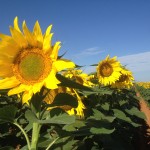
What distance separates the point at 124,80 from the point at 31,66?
15.2ft

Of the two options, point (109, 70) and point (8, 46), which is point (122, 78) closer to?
point (109, 70)

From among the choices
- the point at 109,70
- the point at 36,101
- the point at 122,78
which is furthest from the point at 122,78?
the point at 36,101

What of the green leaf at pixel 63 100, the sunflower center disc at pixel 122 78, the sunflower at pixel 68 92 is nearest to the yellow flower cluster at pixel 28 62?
the green leaf at pixel 63 100

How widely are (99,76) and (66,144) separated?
2829 millimetres

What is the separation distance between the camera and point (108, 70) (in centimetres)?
589

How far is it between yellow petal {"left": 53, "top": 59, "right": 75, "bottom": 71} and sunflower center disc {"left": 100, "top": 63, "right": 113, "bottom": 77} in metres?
3.67

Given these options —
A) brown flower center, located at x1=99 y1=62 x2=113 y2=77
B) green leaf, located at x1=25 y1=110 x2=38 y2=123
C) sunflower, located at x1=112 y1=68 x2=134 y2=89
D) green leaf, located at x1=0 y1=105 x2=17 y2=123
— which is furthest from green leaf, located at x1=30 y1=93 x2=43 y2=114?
sunflower, located at x1=112 y1=68 x2=134 y2=89

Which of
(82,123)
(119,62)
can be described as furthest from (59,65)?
(119,62)

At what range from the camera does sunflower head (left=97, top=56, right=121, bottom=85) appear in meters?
5.77

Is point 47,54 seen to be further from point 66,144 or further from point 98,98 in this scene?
point 98,98

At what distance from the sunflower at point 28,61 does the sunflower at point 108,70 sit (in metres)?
3.43

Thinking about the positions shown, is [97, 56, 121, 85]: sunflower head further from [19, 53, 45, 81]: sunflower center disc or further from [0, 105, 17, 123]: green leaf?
[19, 53, 45, 81]: sunflower center disc

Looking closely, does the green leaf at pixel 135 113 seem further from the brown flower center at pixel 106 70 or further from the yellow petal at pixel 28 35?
the yellow petal at pixel 28 35

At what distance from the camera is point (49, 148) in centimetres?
282
